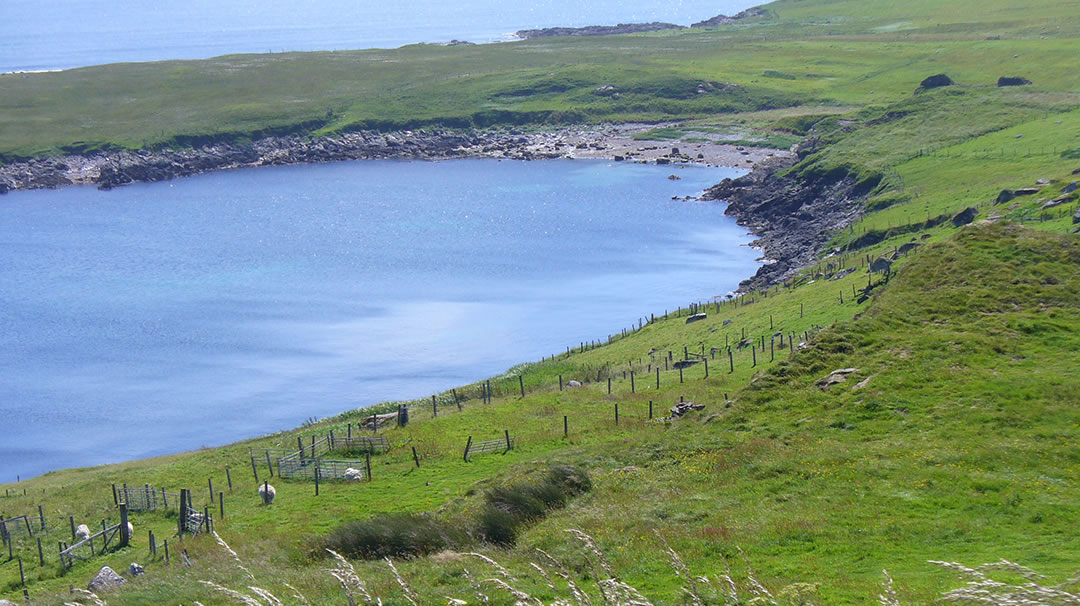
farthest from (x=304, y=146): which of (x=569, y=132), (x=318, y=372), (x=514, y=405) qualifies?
(x=514, y=405)

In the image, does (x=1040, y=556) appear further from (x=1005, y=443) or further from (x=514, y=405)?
(x=514, y=405)

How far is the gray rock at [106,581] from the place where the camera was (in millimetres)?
29984

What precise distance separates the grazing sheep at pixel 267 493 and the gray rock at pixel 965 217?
177 feet

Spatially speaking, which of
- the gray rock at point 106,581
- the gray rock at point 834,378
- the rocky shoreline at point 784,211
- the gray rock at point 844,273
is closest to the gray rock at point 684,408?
the gray rock at point 834,378

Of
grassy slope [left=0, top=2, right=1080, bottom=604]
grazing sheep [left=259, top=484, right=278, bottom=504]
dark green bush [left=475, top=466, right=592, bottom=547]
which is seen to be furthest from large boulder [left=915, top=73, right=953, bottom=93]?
dark green bush [left=475, top=466, right=592, bottom=547]

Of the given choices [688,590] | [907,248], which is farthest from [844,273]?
[688,590]

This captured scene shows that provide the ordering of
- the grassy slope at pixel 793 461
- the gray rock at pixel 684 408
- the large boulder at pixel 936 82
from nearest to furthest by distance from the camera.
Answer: the grassy slope at pixel 793 461 < the gray rock at pixel 684 408 < the large boulder at pixel 936 82

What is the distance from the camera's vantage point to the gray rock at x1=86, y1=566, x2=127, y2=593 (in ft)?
98.4

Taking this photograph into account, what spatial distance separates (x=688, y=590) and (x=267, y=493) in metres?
26.3

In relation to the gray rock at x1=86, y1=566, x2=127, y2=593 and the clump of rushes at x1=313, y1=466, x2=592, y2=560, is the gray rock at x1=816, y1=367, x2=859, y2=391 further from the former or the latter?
the gray rock at x1=86, y1=566, x2=127, y2=593

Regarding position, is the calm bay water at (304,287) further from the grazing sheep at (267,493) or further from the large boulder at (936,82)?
the large boulder at (936,82)

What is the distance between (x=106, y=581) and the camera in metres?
30.8

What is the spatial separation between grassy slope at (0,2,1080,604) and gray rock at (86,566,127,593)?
3.66 feet

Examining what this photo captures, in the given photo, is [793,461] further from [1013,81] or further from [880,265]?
[1013,81]
